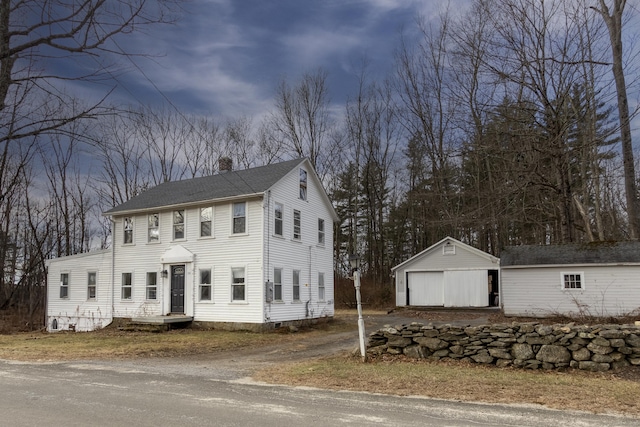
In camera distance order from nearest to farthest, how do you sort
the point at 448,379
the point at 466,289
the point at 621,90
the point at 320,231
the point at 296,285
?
1. the point at 448,379
2. the point at 621,90
3. the point at 296,285
4. the point at 320,231
5. the point at 466,289

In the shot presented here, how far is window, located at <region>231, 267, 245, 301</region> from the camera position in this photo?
63.9ft

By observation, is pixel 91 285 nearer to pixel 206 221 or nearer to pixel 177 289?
pixel 177 289

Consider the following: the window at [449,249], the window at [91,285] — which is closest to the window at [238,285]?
the window at [91,285]

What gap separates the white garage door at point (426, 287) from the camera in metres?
30.5

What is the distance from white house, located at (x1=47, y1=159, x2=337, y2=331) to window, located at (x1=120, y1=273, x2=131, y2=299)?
1.8 inches

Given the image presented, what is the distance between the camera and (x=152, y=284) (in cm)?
2186

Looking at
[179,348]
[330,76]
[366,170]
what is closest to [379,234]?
[366,170]

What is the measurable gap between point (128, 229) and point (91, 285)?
3.63m

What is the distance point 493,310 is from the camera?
1105 inches

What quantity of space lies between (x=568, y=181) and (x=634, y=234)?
291 cm

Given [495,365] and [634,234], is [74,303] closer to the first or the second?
[495,365]

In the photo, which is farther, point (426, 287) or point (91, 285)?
point (426, 287)

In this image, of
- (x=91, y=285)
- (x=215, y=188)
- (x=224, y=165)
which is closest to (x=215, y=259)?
(x=215, y=188)

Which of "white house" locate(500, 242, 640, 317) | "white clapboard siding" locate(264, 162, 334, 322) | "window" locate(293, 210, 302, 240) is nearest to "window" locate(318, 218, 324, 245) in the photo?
"white clapboard siding" locate(264, 162, 334, 322)
